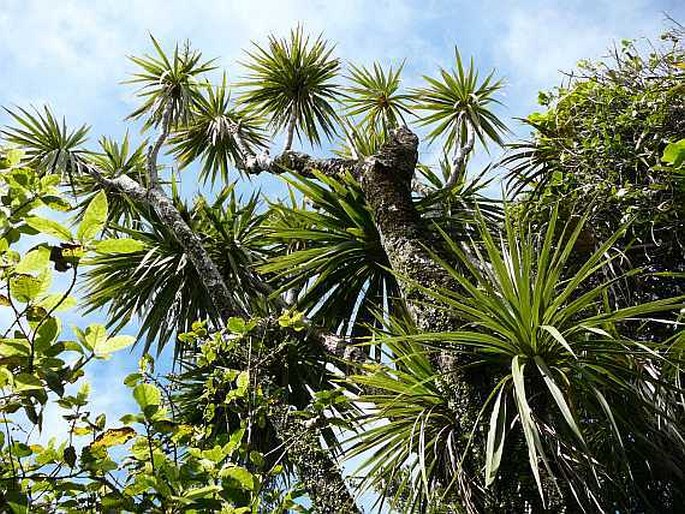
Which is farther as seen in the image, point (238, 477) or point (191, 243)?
point (191, 243)

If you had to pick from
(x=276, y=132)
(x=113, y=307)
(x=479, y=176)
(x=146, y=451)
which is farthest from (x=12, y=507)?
(x=276, y=132)

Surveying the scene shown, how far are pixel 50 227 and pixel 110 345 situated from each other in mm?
187

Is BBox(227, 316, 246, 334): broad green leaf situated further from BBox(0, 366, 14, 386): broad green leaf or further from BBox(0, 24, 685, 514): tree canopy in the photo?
BBox(0, 366, 14, 386): broad green leaf

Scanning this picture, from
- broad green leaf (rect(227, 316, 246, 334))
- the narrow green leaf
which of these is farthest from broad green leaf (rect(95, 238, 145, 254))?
the narrow green leaf

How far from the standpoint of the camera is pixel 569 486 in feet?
7.61

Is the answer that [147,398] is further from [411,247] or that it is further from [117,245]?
[411,247]

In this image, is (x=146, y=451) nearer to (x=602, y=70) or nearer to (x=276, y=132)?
(x=602, y=70)

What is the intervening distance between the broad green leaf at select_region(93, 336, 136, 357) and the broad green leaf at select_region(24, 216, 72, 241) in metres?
0.16

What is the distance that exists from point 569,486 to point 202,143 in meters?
5.35

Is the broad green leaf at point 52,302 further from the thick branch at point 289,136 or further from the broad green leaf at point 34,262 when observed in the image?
the thick branch at point 289,136

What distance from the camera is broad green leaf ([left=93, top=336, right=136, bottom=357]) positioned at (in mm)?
1062

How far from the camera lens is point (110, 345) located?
107 centimetres

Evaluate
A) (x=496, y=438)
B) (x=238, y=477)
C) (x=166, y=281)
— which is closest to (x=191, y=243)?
(x=166, y=281)

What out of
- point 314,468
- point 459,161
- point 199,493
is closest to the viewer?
point 199,493
